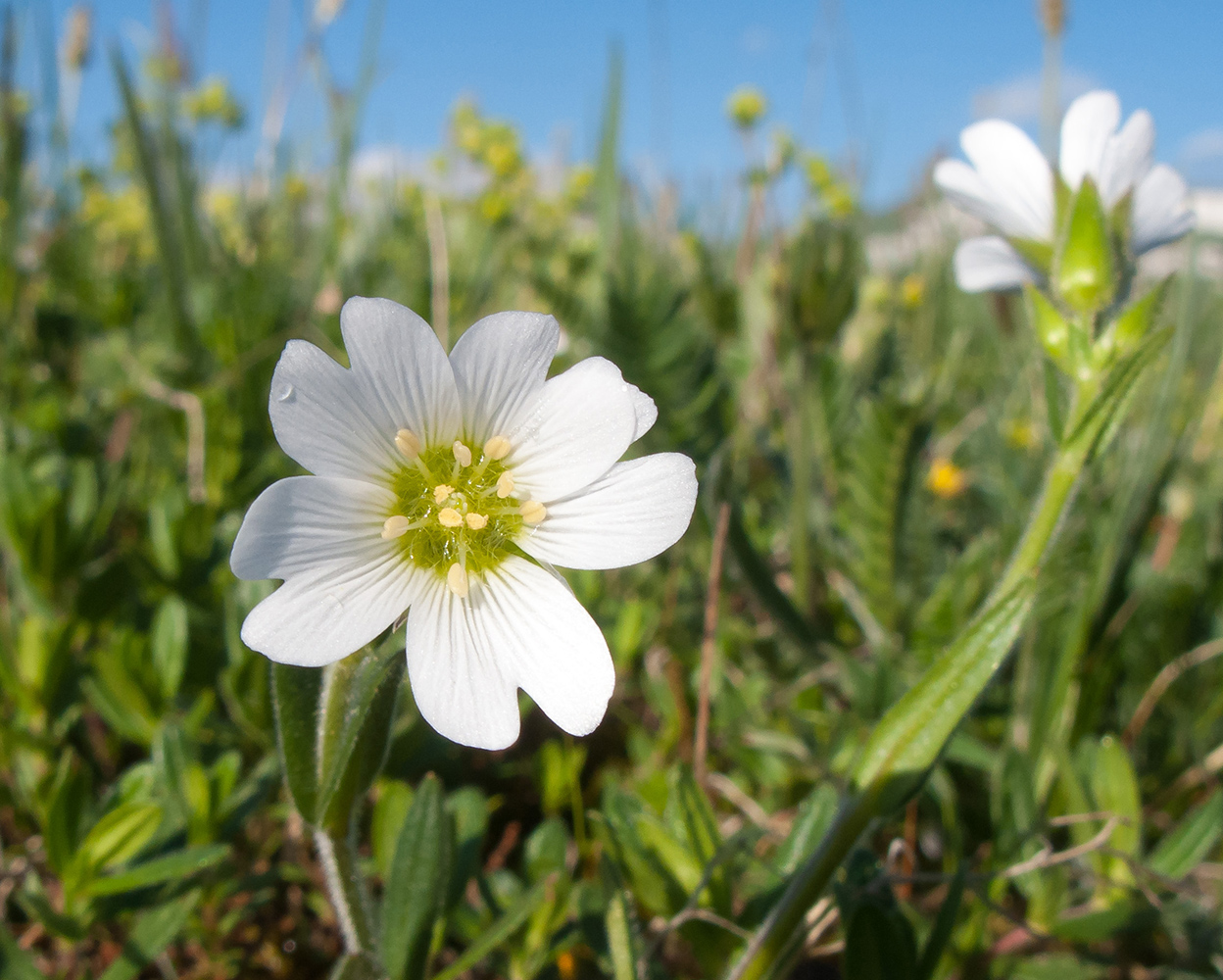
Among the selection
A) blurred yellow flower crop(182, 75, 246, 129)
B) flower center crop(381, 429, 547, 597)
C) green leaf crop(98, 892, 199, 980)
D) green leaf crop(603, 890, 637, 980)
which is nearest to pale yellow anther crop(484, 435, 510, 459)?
flower center crop(381, 429, 547, 597)

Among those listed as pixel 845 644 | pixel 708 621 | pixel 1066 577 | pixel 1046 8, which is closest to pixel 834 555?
pixel 845 644

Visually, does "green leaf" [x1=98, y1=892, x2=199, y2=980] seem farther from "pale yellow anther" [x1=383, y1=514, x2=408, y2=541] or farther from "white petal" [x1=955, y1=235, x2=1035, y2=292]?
"white petal" [x1=955, y1=235, x2=1035, y2=292]

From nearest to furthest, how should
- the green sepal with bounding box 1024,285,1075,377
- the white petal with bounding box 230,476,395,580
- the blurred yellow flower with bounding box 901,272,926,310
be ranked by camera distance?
the white petal with bounding box 230,476,395,580 < the green sepal with bounding box 1024,285,1075,377 < the blurred yellow flower with bounding box 901,272,926,310

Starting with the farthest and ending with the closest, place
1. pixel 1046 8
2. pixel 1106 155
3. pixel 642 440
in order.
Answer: pixel 1046 8 → pixel 642 440 → pixel 1106 155

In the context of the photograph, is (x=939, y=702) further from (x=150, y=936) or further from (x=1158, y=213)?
(x=150, y=936)

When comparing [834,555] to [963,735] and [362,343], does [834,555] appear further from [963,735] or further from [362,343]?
[362,343]

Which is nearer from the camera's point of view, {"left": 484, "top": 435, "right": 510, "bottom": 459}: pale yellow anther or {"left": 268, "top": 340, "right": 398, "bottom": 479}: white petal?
{"left": 268, "top": 340, "right": 398, "bottom": 479}: white petal
